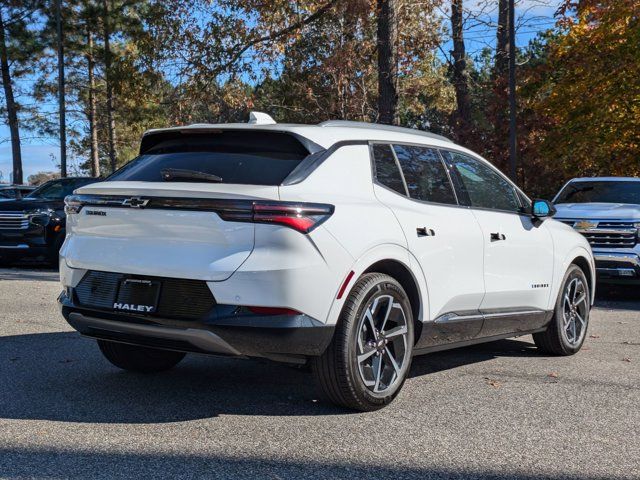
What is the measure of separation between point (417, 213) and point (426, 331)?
0.80m

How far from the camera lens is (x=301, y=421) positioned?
486 cm

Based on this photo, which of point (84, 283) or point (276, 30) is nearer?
point (84, 283)

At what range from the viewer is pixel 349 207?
194 inches

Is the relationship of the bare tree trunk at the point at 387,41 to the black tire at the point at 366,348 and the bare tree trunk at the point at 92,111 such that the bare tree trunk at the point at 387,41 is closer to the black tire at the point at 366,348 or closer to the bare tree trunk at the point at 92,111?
the black tire at the point at 366,348

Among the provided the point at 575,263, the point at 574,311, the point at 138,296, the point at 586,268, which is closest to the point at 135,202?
the point at 138,296

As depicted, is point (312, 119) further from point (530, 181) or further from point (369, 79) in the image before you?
point (530, 181)

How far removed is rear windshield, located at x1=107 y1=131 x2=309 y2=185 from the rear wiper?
2cm

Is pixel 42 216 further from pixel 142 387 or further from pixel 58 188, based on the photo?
pixel 142 387

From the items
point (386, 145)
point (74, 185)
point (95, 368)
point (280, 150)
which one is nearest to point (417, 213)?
point (386, 145)

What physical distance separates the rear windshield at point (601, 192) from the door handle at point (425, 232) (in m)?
8.69

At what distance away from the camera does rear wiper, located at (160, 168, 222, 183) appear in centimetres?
487

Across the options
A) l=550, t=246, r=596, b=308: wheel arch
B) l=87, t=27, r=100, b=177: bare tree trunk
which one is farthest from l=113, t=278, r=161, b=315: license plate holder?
l=87, t=27, r=100, b=177: bare tree trunk

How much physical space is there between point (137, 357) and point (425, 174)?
2.49 m

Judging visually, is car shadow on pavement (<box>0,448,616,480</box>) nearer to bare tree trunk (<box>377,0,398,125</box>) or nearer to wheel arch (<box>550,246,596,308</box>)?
wheel arch (<box>550,246,596,308</box>)
